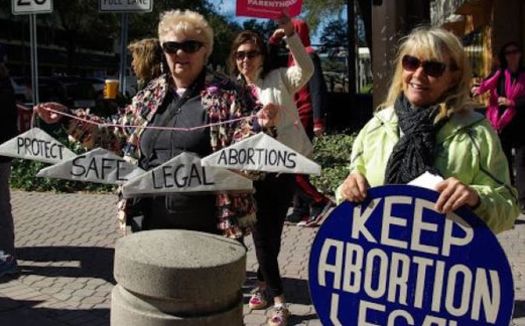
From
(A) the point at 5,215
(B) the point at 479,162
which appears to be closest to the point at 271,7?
(B) the point at 479,162

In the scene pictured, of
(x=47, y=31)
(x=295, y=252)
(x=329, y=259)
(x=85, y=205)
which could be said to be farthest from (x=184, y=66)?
(x=47, y=31)

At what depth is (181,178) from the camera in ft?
10.3

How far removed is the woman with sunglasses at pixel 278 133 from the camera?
14.3ft

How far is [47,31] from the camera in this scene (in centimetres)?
4941

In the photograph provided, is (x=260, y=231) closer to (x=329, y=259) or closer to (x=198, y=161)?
(x=198, y=161)

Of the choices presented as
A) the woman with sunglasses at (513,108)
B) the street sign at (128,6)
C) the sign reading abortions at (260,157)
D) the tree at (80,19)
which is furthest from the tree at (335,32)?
the sign reading abortions at (260,157)

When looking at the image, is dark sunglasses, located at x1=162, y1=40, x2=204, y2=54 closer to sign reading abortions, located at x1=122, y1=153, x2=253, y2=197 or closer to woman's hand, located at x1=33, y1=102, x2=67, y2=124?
sign reading abortions, located at x1=122, y1=153, x2=253, y2=197

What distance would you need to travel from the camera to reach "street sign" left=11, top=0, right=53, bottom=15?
351 inches

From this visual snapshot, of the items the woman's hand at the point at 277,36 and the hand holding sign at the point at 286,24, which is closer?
the hand holding sign at the point at 286,24

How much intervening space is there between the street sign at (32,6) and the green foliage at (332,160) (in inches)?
163

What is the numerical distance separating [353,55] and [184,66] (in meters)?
13.3

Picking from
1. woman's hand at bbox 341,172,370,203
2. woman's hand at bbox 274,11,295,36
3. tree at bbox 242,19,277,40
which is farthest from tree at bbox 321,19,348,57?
woman's hand at bbox 341,172,370,203

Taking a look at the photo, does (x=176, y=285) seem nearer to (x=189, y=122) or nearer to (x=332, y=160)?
(x=189, y=122)

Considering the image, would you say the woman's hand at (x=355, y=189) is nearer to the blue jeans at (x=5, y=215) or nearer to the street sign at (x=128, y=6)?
the blue jeans at (x=5, y=215)
